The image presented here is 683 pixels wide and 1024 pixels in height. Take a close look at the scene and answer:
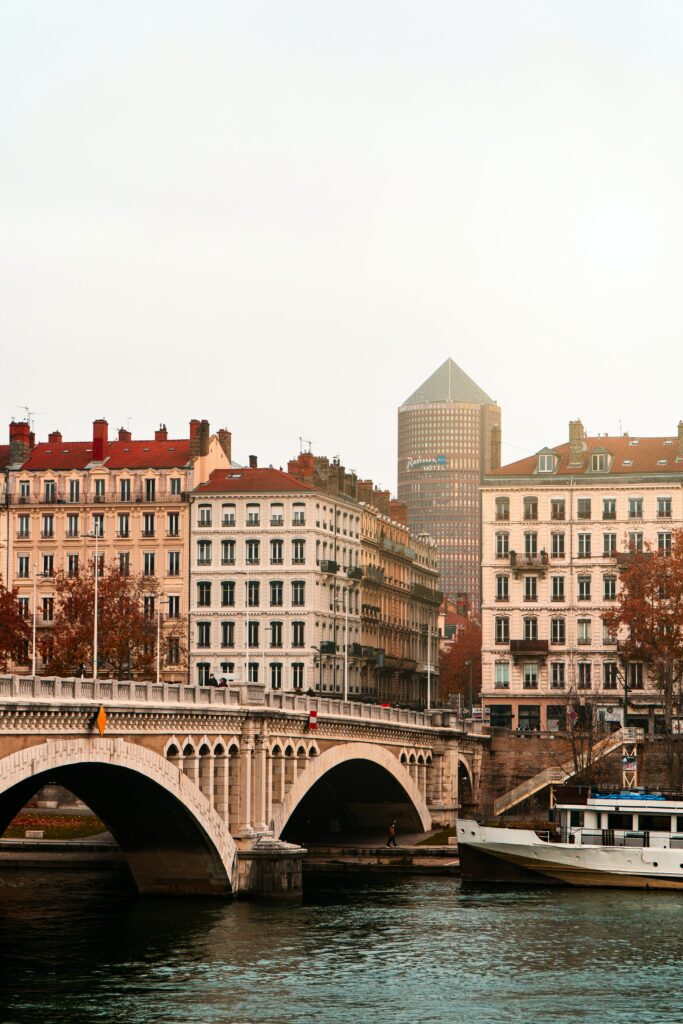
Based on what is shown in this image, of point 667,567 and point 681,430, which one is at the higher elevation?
point 681,430

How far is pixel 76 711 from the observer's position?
79188mm

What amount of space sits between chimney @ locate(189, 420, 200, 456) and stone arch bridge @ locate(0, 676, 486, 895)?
5198 cm

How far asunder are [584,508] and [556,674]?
511 inches

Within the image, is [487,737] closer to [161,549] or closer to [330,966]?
[161,549]

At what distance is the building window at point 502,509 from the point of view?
16075 centimetres

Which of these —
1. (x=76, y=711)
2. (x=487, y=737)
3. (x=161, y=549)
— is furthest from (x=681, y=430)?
(x=76, y=711)

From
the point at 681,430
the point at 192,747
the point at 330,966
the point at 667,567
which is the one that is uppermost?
the point at 681,430

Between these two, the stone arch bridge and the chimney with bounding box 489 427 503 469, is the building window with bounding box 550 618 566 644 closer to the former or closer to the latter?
the chimney with bounding box 489 427 503 469

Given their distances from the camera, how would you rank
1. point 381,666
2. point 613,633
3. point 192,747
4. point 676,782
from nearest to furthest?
1. point 192,747
2. point 676,782
3. point 613,633
4. point 381,666

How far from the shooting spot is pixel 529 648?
→ 158 meters

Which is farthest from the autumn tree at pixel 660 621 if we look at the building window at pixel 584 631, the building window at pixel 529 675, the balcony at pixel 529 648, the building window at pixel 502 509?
the building window at pixel 502 509

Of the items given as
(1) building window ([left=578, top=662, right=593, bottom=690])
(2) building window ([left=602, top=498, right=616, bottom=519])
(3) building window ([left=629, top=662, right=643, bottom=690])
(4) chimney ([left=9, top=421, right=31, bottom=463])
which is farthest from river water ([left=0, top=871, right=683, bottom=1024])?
(4) chimney ([left=9, top=421, right=31, bottom=463])

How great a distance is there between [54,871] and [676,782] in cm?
4676

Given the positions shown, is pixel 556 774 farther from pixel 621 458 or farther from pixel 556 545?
pixel 621 458
